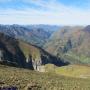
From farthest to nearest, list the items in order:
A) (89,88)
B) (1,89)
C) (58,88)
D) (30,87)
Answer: (89,88) < (58,88) < (30,87) < (1,89)

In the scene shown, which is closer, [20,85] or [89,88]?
[20,85]

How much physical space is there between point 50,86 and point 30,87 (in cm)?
360

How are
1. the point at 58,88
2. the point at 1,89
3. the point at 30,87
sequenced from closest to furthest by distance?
the point at 1,89 < the point at 30,87 < the point at 58,88

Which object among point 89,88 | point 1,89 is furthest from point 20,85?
point 89,88

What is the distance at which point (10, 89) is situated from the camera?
26875 millimetres

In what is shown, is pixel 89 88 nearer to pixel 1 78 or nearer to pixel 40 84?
pixel 40 84

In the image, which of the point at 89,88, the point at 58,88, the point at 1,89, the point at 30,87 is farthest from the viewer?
the point at 89,88

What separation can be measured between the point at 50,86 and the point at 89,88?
592 centimetres

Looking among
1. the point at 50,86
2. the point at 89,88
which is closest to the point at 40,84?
the point at 50,86

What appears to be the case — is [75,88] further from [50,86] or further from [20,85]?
[20,85]

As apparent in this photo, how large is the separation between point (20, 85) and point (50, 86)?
425cm

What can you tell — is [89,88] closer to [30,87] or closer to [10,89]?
[30,87]

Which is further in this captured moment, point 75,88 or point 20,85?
point 75,88

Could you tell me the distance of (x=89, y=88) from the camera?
3769 cm
